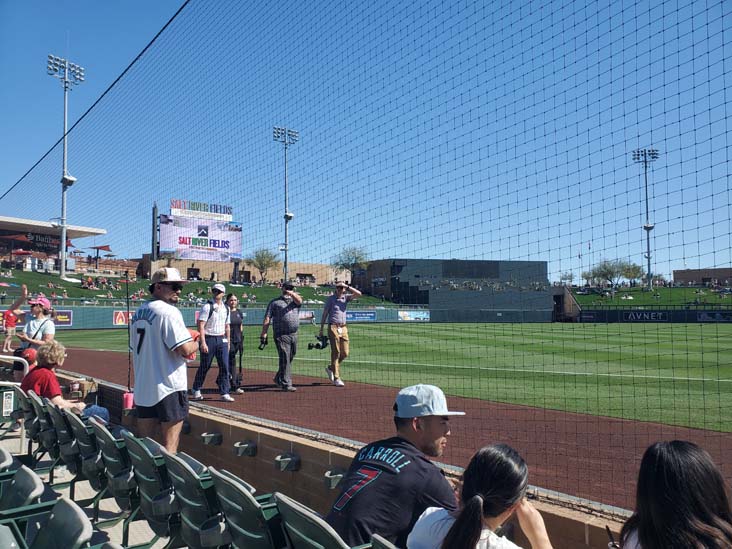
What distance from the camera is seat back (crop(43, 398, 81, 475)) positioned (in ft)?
15.6

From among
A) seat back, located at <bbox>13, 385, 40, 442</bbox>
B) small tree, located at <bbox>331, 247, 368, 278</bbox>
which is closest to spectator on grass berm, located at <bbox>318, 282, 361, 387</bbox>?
small tree, located at <bbox>331, 247, 368, 278</bbox>

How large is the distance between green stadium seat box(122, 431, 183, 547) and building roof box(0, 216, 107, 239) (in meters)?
47.5

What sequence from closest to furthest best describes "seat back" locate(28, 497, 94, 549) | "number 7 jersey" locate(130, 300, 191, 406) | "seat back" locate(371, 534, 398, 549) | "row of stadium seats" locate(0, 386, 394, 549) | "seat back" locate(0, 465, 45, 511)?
1. "seat back" locate(371, 534, 398, 549)
2. "seat back" locate(28, 497, 94, 549)
3. "row of stadium seats" locate(0, 386, 394, 549)
4. "seat back" locate(0, 465, 45, 511)
5. "number 7 jersey" locate(130, 300, 191, 406)

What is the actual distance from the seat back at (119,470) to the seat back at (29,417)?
1938 mm

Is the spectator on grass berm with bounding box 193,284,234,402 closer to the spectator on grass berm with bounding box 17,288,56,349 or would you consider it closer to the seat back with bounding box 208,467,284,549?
the spectator on grass berm with bounding box 17,288,56,349

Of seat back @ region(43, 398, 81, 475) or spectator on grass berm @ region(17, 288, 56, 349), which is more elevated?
spectator on grass berm @ region(17, 288, 56, 349)

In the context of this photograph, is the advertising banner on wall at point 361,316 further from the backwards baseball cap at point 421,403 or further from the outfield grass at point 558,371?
the backwards baseball cap at point 421,403

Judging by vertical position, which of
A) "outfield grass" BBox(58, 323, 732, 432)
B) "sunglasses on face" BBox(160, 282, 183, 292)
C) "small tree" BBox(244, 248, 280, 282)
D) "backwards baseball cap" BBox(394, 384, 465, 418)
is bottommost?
"outfield grass" BBox(58, 323, 732, 432)

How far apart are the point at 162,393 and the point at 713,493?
3.94 metres

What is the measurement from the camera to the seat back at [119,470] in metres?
3.93

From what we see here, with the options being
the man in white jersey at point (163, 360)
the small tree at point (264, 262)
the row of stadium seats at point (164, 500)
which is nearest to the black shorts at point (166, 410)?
the man in white jersey at point (163, 360)

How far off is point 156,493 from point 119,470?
1.96 feet

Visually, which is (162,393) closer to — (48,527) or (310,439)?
(310,439)

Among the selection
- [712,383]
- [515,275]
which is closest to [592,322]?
[515,275]
